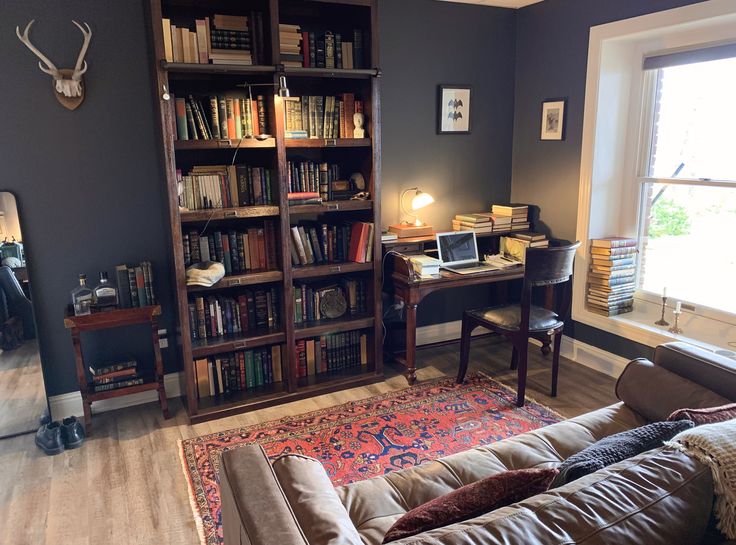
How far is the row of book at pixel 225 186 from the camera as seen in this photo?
3.19 metres

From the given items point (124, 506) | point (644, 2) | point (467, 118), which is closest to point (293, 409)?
point (124, 506)

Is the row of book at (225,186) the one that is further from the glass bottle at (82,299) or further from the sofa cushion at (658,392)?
the sofa cushion at (658,392)

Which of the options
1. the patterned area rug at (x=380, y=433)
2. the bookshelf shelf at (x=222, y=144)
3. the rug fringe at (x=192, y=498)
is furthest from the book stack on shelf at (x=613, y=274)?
A: the rug fringe at (x=192, y=498)

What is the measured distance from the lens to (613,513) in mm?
1136

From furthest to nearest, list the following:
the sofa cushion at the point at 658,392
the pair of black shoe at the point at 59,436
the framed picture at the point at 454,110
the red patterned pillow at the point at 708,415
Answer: the framed picture at the point at 454,110
the pair of black shoe at the point at 59,436
the sofa cushion at the point at 658,392
the red patterned pillow at the point at 708,415

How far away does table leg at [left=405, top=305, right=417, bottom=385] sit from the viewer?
3576mm

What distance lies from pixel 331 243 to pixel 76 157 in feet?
5.06

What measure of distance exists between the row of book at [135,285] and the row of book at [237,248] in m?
0.24

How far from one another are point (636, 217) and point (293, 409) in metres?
2.60

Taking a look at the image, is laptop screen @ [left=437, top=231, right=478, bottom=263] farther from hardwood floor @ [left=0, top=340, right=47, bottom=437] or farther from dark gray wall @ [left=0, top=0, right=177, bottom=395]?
hardwood floor @ [left=0, top=340, right=47, bottom=437]

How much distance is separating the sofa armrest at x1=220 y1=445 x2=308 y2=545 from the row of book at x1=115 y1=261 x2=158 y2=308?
1.93 m

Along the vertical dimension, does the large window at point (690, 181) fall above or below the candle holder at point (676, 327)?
above

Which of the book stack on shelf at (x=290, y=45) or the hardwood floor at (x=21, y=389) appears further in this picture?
the book stack on shelf at (x=290, y=45)

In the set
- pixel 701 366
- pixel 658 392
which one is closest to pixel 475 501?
pixel 658 392
